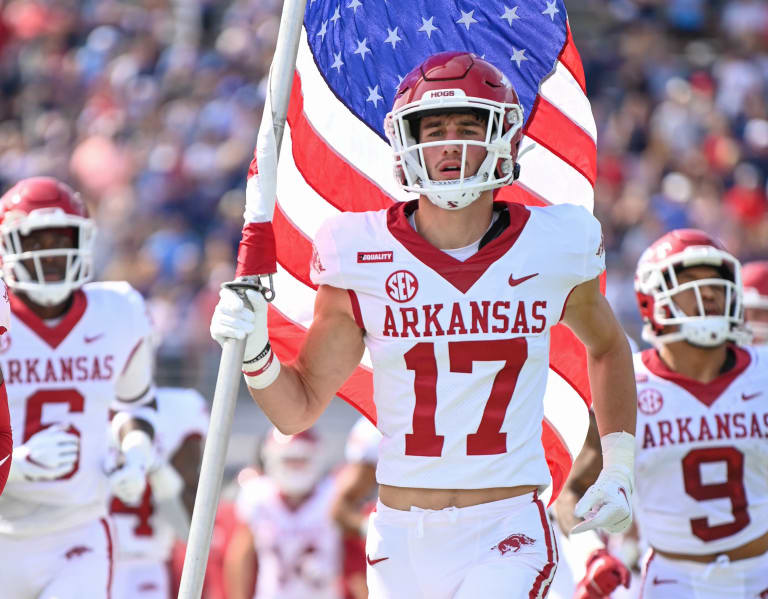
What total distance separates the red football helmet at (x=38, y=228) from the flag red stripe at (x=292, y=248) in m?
1.16

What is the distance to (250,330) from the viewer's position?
13.5ft

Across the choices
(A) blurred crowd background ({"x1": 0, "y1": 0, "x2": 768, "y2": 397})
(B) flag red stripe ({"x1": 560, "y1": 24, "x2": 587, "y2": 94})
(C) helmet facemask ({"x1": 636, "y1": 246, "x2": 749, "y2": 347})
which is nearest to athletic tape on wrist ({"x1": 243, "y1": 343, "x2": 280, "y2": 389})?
(B) flag red stripe ({"x1": 560, "y1": 24, "x2": 587, "y2": 94})

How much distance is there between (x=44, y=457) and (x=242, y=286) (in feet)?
5.71

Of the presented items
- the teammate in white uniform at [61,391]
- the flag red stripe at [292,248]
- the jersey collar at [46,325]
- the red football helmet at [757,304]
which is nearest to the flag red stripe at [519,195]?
the flag red stripe at [292,248]

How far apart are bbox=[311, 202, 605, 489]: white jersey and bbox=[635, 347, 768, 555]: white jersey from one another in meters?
1.32

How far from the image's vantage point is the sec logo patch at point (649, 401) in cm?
556

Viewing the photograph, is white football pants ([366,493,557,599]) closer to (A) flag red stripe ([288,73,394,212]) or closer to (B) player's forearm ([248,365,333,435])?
(B) player's forearm ([248,365,333,435])

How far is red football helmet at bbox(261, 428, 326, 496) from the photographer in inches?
350

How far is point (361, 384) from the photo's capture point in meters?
5.02

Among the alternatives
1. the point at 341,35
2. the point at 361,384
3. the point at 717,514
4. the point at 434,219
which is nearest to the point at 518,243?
the point at 434,219

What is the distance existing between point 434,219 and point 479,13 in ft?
4.25

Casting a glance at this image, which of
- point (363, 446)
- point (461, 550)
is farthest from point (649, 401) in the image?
point (363, 446)

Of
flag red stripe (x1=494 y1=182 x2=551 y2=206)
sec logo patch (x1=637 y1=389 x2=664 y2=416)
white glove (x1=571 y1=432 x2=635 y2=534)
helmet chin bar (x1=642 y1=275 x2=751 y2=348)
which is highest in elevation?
flag red stripe (x1=494 y1=182 x2=551 y2=206)

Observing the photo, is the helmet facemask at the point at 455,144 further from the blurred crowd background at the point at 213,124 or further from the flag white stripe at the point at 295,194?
the blurred crowd background at the point at 213,124
